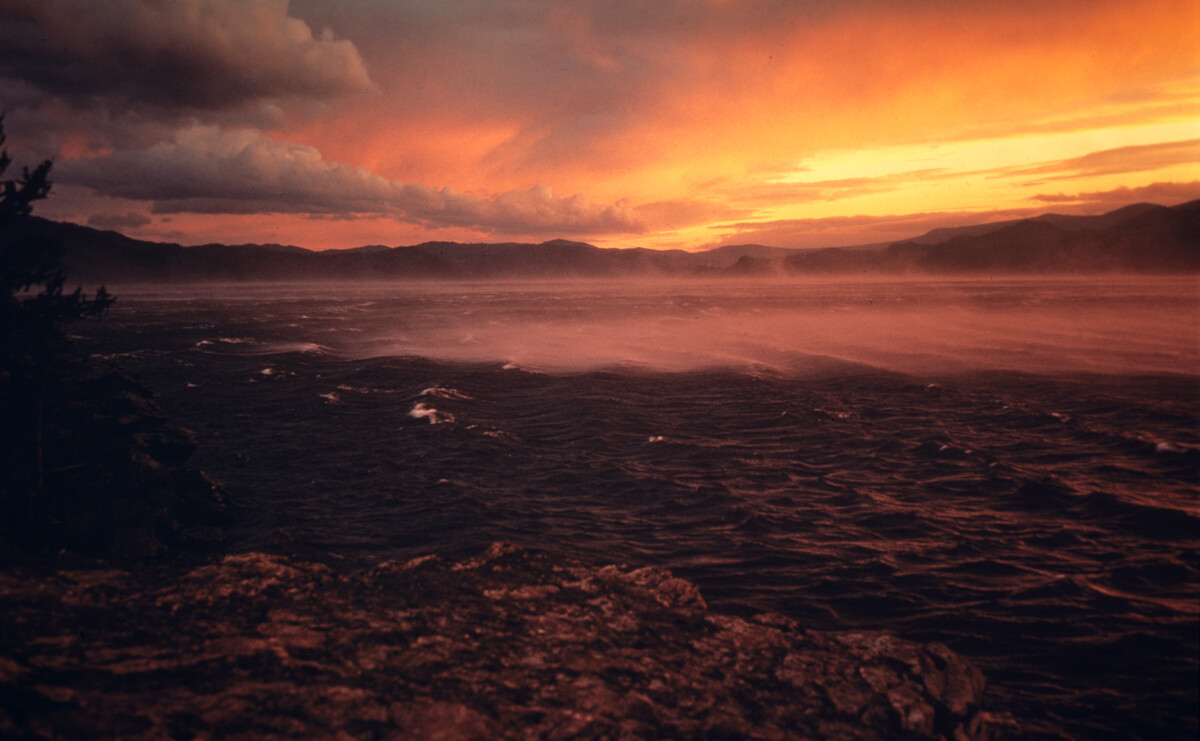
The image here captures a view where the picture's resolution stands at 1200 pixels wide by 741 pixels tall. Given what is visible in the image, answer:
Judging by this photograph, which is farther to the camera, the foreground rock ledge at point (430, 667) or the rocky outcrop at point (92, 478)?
the rocky outcrop at point (92, 478)

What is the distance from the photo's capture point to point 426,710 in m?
8.13

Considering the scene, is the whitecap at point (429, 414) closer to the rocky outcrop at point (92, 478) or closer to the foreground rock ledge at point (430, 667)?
the rocky outcrop at point (92, 478)

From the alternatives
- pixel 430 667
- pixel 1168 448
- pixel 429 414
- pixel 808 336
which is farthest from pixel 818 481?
pixel 808 336

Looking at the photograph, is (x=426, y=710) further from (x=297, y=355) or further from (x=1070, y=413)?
(x=297, y=355)

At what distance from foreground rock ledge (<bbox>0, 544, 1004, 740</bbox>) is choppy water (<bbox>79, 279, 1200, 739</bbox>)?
275 cm

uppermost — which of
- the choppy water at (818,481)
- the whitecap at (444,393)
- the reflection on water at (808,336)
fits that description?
the reflection on water at (808,336)

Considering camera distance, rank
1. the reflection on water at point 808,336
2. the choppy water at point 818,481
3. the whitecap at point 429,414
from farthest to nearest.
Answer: the reflection on water at point 808,336 < the whitecap at point 429,414 < the choppy water at point 818,481

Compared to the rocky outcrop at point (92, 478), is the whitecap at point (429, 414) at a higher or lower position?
lower

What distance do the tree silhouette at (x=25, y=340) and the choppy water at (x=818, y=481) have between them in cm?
602

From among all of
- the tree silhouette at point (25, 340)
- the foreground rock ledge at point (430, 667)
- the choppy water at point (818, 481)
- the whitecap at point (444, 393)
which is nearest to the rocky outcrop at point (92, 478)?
the tree silhouette at point (25, 340)

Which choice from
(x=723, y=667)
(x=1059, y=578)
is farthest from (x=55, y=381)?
(x=1059, y=578)

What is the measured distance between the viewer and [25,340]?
1686cm

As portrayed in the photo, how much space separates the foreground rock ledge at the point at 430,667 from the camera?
770 centimetres

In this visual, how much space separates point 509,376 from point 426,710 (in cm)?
4031
